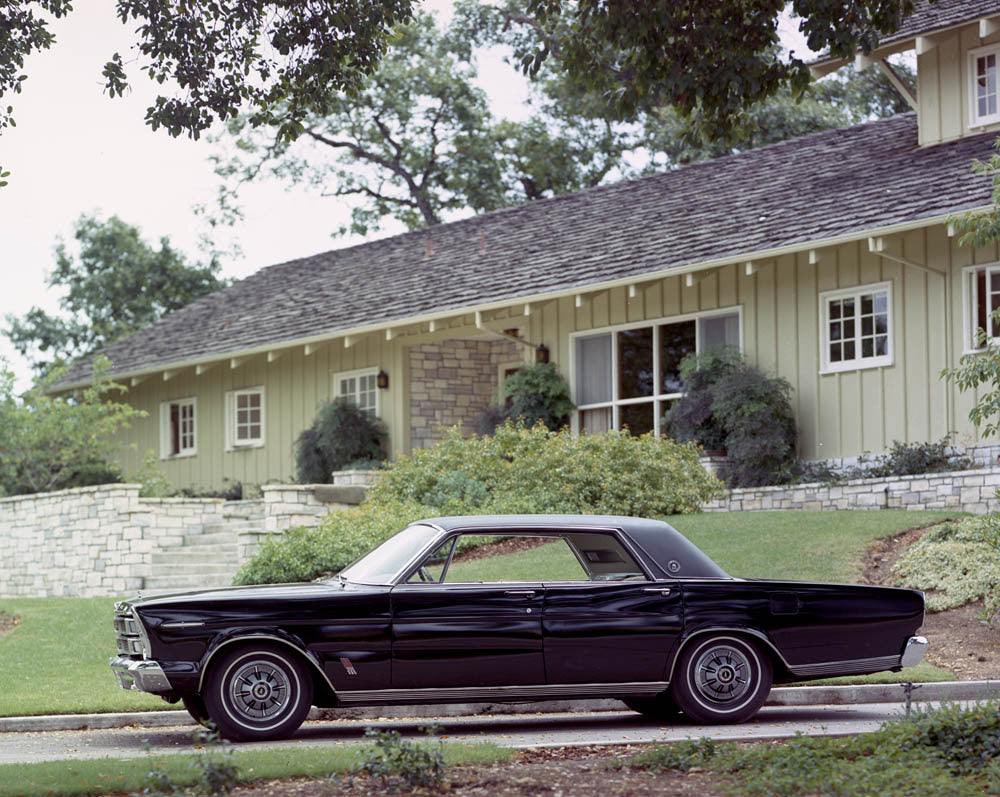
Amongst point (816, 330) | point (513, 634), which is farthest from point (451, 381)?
point (513, 634)

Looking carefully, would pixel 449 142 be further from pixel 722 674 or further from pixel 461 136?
pixel 722 674

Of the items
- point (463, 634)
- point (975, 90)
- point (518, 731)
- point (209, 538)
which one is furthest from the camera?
point (209, 538)

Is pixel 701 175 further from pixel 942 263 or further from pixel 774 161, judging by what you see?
Result: pixel 942 263

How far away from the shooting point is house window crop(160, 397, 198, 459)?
3169cm

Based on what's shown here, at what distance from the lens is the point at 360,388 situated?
2772 centimetres

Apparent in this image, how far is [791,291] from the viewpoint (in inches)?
826

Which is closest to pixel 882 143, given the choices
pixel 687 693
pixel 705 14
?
pixel 705 14

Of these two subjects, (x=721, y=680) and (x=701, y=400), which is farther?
(x=701, y=400)

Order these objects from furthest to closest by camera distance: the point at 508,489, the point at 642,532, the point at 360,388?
the point at 360,388 < the point at 508,489 < the point at 642,532

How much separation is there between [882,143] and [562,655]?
15714mm

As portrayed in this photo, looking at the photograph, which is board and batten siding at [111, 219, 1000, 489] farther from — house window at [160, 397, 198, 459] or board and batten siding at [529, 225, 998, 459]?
house window at [160, 397, 198, 459]

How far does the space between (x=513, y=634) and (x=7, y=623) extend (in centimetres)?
898

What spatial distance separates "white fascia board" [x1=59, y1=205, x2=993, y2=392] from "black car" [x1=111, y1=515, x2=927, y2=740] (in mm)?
7339

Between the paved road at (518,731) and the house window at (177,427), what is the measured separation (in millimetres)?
21575
